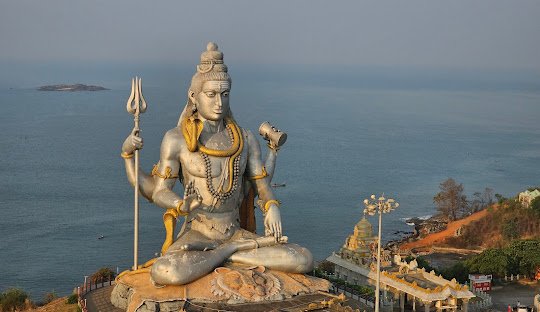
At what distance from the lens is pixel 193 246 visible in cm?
1218

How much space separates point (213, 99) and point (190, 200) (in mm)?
1712

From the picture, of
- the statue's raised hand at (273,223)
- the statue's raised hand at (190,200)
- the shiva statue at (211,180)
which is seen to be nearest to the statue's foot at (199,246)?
the shiva statue at (211,180)

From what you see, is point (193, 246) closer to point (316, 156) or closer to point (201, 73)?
point (201, 73)

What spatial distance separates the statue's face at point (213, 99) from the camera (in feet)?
41.6

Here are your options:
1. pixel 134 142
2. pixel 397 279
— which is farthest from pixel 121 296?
pixel 397 279

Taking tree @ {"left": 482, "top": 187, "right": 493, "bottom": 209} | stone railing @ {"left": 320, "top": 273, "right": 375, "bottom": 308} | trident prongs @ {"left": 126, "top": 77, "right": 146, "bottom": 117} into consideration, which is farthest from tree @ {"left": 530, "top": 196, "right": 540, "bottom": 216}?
trident prongs @ {"left": 126, "top": 77, "right": 146, "bottom": 117}

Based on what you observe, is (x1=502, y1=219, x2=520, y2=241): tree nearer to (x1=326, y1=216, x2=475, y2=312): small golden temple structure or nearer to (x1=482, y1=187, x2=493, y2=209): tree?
(x1=482, y1=187, x2=493, y2=209): tree

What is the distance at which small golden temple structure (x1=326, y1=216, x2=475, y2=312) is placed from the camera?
16.0 metres

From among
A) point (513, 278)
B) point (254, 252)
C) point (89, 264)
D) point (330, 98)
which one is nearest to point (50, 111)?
point (330, 98)

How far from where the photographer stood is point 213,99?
12.8m

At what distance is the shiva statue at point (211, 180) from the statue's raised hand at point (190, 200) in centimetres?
4

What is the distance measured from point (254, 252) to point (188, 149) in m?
1.89

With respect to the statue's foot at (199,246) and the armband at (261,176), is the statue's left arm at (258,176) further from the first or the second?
the statue's foot at (199,246)

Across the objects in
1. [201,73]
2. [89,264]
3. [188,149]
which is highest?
[201,73]
